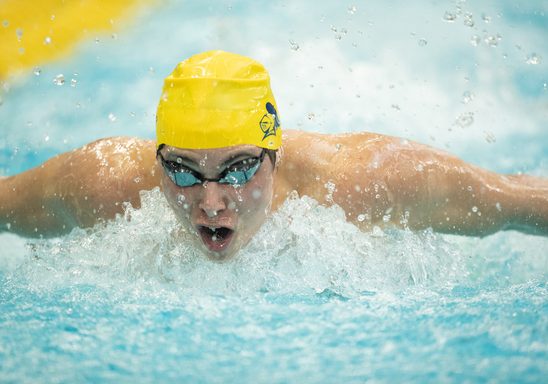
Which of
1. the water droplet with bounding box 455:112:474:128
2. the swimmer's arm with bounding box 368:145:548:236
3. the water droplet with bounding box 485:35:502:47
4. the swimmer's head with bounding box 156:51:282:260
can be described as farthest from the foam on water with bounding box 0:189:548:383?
the water droplet with bounding box 485:35:502:47

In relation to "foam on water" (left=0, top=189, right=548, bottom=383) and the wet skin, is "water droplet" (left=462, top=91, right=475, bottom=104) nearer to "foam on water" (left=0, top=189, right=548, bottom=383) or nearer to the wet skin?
"foam on water" (left=0, top=189, right=548, bottom=383)

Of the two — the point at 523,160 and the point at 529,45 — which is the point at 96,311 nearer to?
the point at 523,160

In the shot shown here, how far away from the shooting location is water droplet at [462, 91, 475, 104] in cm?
535

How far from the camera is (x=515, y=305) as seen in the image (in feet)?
8.25

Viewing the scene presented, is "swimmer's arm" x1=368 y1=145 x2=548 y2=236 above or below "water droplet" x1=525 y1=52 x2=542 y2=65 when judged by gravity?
below

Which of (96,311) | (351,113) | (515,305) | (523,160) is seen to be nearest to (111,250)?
(96,311)

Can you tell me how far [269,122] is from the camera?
8.77ft

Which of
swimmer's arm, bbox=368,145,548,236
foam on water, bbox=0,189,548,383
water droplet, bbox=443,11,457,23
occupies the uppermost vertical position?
water droplet, bbox=443,11,457,23

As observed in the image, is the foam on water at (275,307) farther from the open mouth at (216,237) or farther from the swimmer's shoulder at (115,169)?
the open mouth at (216,237)

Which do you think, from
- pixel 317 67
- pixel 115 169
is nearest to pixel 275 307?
pixel 115 169

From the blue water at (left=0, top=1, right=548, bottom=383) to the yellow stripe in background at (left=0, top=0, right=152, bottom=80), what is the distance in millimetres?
384

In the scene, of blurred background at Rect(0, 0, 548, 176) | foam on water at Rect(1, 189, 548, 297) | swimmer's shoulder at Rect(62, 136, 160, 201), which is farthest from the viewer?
blurred background at Rect(0, 0, 548, 176)

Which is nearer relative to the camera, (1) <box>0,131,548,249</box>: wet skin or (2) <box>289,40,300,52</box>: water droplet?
(1) <box>0,131,548,249</box>: wet skin

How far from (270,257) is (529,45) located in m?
3.46
